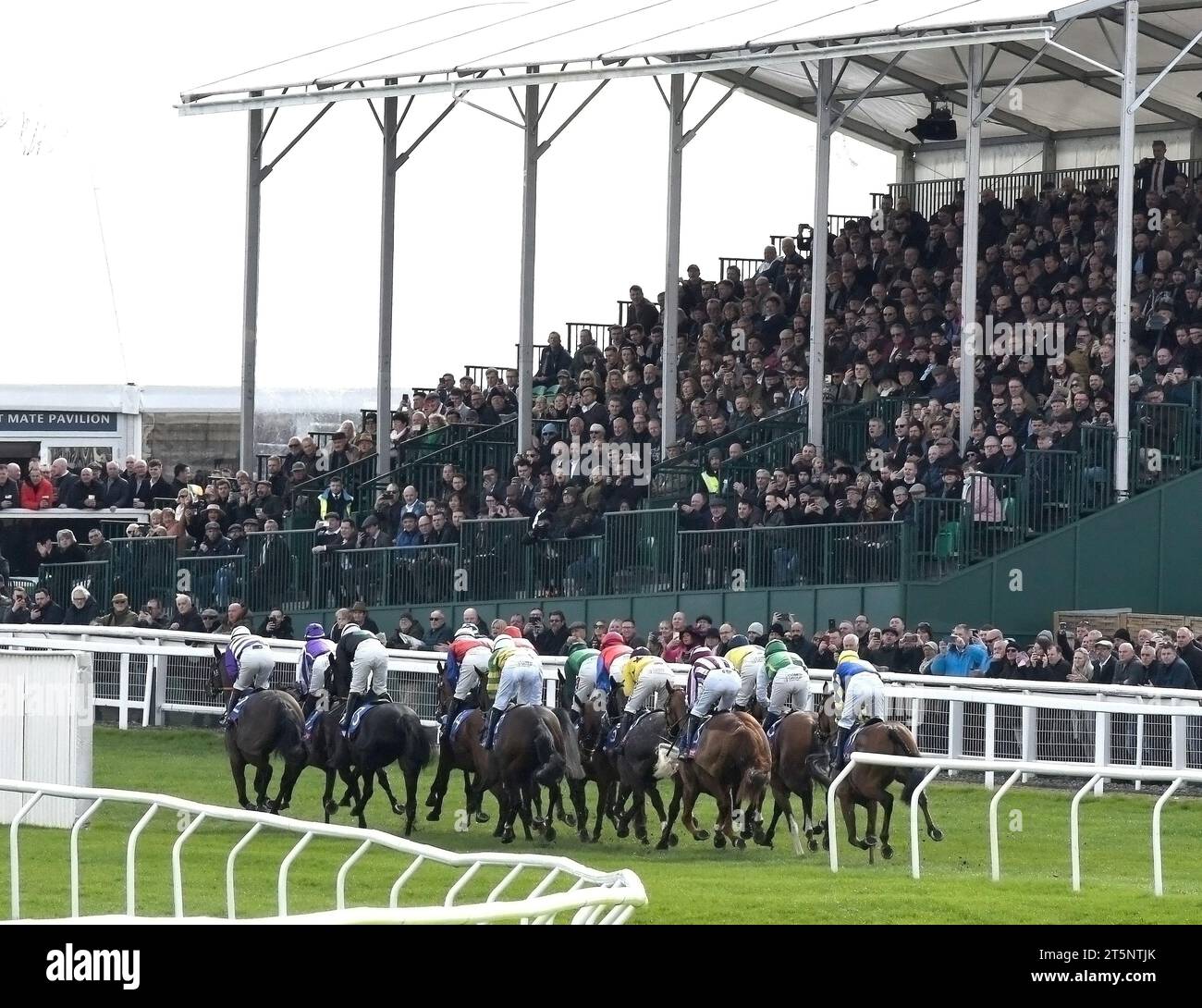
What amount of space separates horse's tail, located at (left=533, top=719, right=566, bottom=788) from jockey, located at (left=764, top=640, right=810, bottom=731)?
4.40 feet

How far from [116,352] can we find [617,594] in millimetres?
12735

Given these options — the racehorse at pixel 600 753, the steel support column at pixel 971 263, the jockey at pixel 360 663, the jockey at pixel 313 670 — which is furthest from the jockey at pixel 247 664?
the steel support column at pixel 971 263

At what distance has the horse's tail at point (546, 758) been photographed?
49.1 feet

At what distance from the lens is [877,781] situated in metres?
13.9

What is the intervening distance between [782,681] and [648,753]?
3.08 feet

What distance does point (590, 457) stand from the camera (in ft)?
82.1

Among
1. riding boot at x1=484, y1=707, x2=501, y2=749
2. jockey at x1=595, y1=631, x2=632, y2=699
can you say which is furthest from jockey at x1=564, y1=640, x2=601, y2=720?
riding boot at x1=484, y1=707, x2=501, y2=749

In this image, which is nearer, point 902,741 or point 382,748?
point 902,741

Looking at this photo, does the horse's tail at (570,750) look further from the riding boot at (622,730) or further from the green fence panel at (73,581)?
the green fence panel at (73,581)

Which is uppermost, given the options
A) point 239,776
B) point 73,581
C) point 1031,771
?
point 73,581

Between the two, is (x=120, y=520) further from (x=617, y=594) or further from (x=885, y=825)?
(x=885, y=825)

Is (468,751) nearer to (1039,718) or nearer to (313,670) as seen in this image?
(313,670)

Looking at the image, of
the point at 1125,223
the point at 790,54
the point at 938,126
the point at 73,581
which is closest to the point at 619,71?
the point at 790,54
